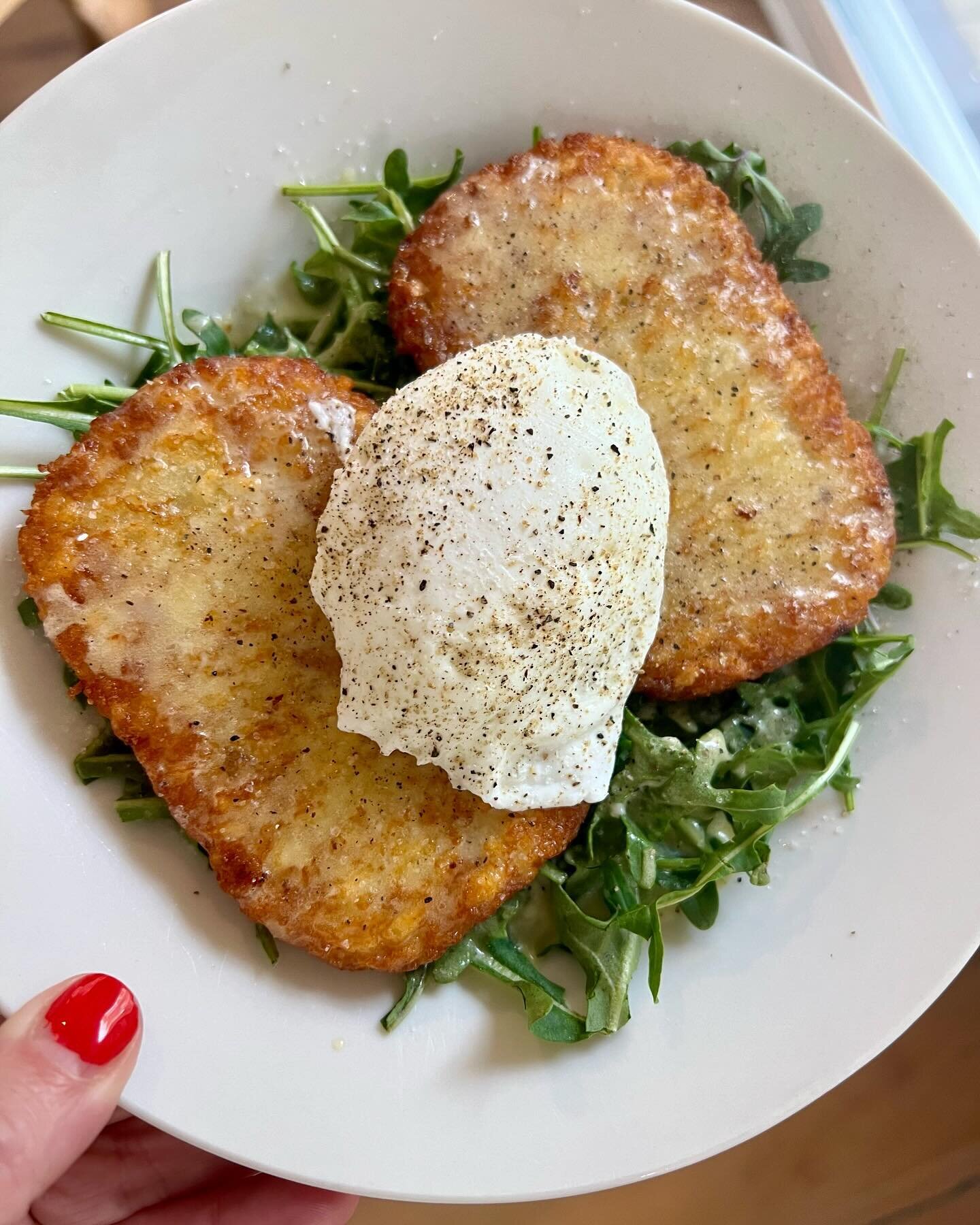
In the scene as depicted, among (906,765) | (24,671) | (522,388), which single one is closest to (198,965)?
(24,671)

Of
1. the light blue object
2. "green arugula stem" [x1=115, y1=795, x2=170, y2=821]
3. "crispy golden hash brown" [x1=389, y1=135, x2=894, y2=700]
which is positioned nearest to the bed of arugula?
"green arugula stem" [x1=115, y1=795, x2=170, y2=821]

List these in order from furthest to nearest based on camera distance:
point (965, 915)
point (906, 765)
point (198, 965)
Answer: point (906, 765)
point (965, 915)
point (198, 965)

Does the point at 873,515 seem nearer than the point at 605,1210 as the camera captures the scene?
Yes

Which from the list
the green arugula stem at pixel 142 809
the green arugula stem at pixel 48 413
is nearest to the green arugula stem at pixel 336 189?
the green arugula stem at pixel 48 413

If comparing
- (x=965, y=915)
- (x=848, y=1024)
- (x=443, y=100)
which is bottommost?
(x=848, y=1024)

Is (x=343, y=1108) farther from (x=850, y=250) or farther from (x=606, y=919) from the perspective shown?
(x=850, y=250)

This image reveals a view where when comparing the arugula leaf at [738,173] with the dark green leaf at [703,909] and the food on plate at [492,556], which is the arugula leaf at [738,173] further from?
the dark green leaf at [703,909]

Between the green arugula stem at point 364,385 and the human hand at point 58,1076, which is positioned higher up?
the green arugula stem at point 364,385

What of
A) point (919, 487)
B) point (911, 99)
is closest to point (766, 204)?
point (919, 487)

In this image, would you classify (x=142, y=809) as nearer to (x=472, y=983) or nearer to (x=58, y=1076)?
(x=58, y=1076)
